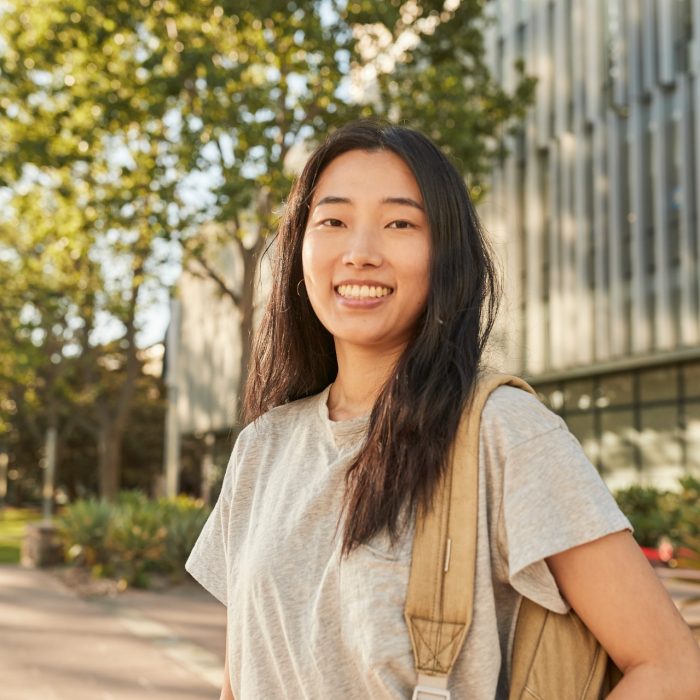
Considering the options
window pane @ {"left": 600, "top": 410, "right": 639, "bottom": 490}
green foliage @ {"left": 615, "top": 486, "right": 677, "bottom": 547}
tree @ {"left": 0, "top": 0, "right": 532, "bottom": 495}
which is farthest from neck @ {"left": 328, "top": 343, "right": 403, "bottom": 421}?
window pane @ {"left": 600, "top": 410, "right": 639, "bottom": 490}

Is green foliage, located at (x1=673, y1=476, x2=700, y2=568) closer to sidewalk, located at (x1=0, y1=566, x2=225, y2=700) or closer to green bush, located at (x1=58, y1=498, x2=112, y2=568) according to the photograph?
sidewalk, located at (x1=0, y1=566, x2=225, y2=700)

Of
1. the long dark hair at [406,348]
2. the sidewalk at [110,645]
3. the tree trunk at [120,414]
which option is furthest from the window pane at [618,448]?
the long dark hair at [406,348]

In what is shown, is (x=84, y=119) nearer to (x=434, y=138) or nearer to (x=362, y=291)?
(x=434, y=138)

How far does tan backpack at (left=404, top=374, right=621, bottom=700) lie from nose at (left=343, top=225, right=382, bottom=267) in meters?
0.44

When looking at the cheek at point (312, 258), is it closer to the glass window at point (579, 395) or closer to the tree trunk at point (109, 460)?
the tree trunk at point (109, 460)

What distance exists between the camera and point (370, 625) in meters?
1.53

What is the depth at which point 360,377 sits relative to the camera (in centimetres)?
194

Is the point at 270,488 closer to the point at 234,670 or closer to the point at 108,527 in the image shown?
the point at 234,670

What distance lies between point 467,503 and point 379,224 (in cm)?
55

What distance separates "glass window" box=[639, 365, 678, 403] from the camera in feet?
71.4

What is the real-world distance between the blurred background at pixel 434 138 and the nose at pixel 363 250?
851cm

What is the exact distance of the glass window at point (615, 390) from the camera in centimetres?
2306

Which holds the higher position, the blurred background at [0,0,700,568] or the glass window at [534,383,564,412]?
the blurred background at [0,0,700,568]

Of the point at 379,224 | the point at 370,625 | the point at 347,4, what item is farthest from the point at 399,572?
the point at 347,4
